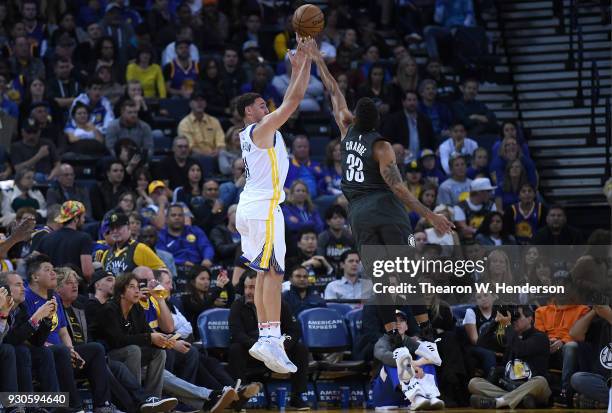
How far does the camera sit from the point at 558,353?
14.9 meters

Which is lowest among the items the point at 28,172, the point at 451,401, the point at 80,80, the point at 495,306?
the point at 451,401

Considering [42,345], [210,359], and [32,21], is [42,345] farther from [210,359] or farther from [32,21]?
[32,21]

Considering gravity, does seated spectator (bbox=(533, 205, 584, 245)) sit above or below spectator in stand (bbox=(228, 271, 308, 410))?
above

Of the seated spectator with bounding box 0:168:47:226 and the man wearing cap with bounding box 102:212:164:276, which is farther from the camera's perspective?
the seated spectator with bounding box 0:168:47:226

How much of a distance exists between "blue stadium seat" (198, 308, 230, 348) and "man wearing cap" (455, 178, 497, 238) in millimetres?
4876

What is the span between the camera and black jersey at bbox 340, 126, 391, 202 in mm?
11984

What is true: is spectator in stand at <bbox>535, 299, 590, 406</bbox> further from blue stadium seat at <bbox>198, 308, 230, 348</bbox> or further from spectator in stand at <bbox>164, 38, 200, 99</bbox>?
spectator in stand at <bbox>164, 38, 200, 99</bbox>

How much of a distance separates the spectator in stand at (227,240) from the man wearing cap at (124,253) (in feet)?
6.15

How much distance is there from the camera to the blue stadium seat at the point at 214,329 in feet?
48.6

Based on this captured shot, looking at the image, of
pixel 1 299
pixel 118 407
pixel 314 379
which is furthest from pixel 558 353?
pixel 1 299

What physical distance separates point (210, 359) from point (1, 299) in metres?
3.14

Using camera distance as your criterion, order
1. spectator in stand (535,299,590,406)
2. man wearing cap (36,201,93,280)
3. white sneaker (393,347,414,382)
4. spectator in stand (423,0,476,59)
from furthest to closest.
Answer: spectator in stand (423,0,476,59), man wearing cap (36,201,93,280), spectator in stand (535,299,590,406), white sneaker (393,347,414,382)

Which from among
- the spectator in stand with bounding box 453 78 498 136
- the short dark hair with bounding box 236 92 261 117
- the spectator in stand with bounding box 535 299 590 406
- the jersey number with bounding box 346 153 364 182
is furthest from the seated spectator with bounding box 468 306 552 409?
the spectator in stand with bounding box 453 78 498 136

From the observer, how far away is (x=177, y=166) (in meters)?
18.2
